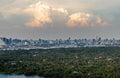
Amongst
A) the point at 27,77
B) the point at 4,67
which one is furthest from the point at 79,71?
the point at 4,67

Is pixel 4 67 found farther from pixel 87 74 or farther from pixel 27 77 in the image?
pixel 87 74

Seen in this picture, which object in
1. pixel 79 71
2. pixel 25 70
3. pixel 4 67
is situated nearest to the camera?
pixel 79 71

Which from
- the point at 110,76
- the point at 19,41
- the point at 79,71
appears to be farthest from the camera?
the point at 19,41

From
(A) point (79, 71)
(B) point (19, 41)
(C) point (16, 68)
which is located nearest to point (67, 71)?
(A) point (79, 71)

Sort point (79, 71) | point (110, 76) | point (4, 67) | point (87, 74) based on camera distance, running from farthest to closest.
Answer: point (4, 67) → point (79, 71) → point (87, 74) → point (110, 76)

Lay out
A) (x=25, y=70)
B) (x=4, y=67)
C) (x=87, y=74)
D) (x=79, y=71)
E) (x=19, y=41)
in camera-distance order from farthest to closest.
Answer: (x=19, y=41), (x=4, y=67), (x=25, y=70), (x=79, y=71), (x=87, y=74)

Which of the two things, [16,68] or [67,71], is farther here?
[16,68]

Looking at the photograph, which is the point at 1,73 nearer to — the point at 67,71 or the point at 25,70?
the point at 25,70

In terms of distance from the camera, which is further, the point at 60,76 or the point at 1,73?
the point at 1,73
